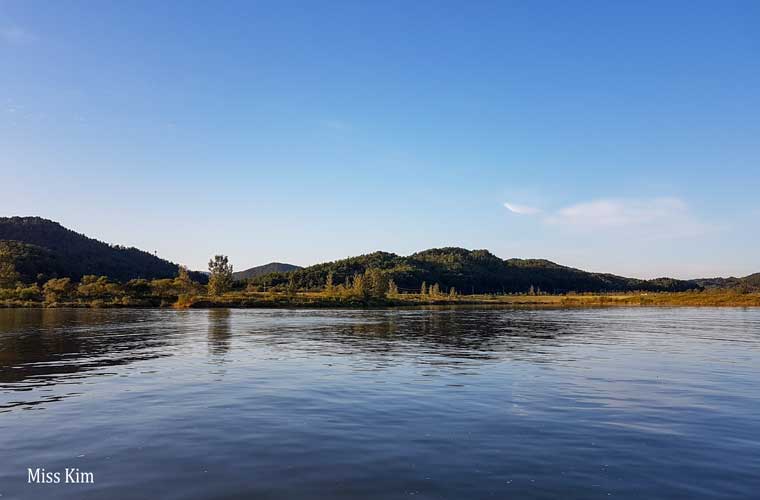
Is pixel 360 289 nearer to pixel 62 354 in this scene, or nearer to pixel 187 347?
pixel 187 347

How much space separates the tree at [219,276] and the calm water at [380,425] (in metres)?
145

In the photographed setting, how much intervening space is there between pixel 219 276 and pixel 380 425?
17575 centimetres

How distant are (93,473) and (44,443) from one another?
371cm

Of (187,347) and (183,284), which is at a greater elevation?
(183,284)

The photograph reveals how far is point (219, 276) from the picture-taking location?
18438 cm

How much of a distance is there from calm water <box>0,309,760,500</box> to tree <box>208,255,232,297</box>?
477ft

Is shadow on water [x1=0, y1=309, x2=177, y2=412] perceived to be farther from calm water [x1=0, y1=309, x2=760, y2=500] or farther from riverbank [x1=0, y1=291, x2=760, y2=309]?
riverbank [x1=0, y1=291, x2=760, y2=309]

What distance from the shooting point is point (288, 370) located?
98.8 feet

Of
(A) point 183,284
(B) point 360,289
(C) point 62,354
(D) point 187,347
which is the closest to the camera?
(C) point 62,354

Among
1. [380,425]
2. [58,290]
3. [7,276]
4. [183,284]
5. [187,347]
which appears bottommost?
[380,425]

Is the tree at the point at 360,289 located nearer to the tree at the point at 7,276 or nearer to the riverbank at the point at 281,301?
the riverbank at the point at 281,301

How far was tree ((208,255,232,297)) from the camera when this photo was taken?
179 metres

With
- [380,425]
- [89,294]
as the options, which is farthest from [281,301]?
[380,425]

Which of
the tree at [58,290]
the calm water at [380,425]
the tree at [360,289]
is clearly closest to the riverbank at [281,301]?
the tree at [58,290]
